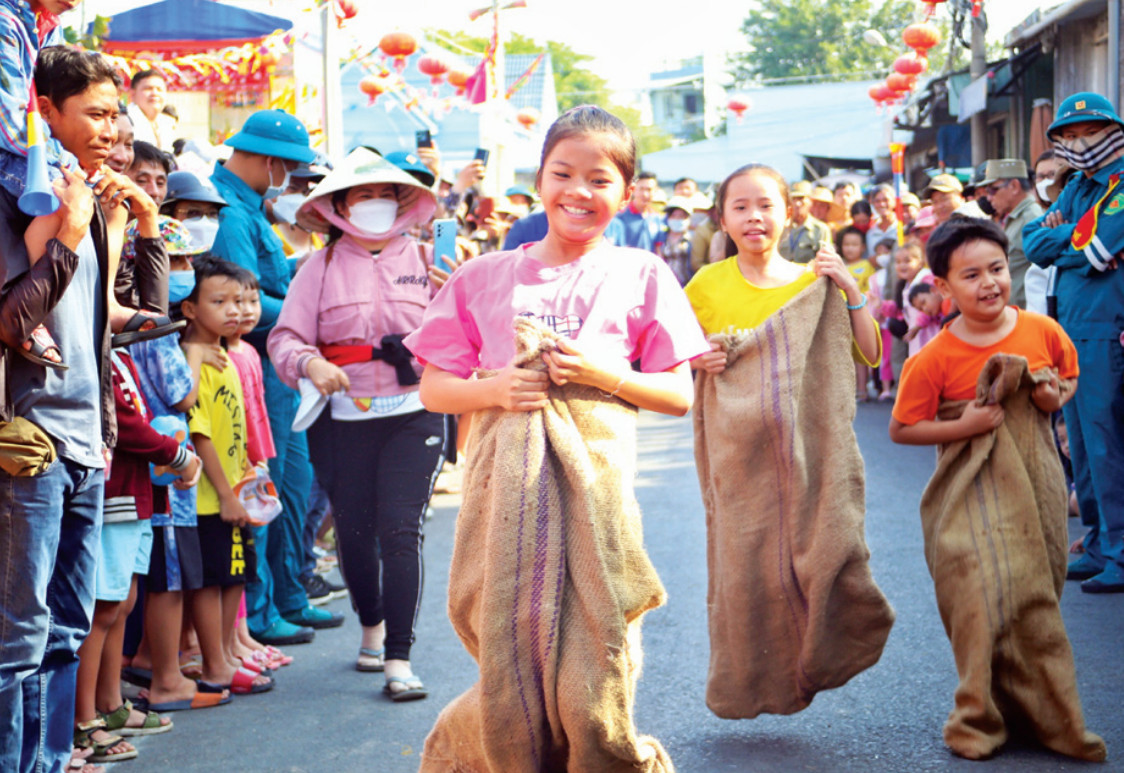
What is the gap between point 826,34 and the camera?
74.4 meters

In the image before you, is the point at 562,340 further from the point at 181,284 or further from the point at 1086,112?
the point at 1086,112

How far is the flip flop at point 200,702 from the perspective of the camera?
5.30m

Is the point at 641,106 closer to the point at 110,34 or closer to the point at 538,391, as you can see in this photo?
the point at 110,34

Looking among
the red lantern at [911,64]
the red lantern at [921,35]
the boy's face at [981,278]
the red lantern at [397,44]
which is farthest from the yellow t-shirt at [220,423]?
the red lantern at [911,64]

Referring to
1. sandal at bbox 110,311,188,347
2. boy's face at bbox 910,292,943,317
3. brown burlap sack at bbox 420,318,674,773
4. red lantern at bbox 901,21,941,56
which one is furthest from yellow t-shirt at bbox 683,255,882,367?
red lantern at bbox 901,21,941,56

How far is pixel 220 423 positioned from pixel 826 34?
7310 centimetres

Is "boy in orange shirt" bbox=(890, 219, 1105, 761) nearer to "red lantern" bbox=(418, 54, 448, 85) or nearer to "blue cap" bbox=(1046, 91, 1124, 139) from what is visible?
"blue cap" bbox=(1046, 91, 1124, 139)

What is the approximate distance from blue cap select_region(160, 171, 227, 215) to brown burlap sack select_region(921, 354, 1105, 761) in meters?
3.37

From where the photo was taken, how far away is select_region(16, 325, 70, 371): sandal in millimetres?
3629

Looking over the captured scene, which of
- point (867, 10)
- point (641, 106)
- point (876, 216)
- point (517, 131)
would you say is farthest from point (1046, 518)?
point (641, 106)

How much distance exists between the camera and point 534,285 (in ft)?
11.2

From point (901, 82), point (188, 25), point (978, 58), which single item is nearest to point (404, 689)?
point (188, 25)

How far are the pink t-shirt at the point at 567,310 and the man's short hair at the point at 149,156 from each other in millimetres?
2863

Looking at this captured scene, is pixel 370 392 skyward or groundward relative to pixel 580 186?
groundward
